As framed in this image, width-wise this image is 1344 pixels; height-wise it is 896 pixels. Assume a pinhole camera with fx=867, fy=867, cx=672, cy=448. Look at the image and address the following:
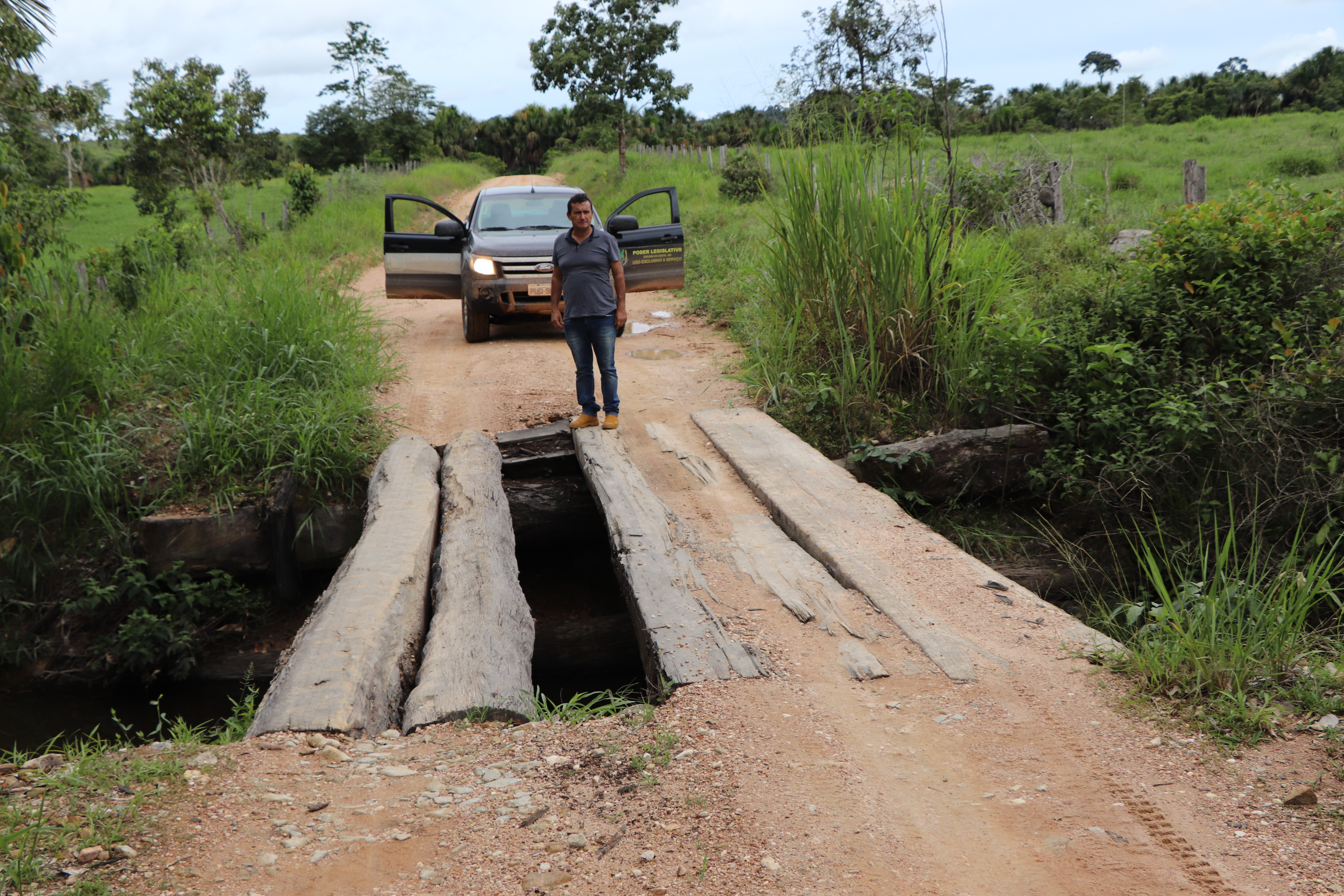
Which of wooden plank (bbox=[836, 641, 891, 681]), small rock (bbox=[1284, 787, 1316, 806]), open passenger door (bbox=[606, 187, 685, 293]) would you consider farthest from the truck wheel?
small rock (bbox=[1284, 787, 1316, 806])

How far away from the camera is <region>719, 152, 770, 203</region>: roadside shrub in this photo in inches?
605

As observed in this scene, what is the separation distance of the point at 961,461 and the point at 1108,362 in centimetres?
110

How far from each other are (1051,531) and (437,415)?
450 centimetres

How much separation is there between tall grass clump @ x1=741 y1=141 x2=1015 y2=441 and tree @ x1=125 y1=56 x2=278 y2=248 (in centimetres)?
1165

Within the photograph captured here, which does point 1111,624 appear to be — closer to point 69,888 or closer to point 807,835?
point 807,835

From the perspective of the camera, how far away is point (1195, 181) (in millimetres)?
8898

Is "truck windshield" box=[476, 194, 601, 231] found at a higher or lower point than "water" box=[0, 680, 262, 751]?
higher

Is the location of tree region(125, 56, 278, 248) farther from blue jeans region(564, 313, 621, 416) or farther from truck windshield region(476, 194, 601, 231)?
blue jeans region(564, 313, 621, 416)

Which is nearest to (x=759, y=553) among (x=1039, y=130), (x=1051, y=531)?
(x=1051, y=531)

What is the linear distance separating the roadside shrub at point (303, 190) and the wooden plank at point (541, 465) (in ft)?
49.3

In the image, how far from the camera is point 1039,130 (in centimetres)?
2680

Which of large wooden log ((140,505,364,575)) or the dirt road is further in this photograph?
large wooden log ((140,505,364,575))

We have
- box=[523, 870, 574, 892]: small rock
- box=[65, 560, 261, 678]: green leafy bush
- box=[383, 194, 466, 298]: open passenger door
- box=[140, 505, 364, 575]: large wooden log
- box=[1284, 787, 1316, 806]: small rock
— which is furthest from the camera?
box=[383, 194, 466, 298]: open passenger door

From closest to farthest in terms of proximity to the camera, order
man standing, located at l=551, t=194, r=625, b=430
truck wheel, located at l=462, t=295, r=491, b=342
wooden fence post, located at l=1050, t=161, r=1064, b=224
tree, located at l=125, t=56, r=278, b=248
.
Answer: man standing, located at l=551, t=194, r=625, b=430 → truck wheel, located at l=462, t=295, r=491, b=342 → wooden fence post, located at l=1050, t=161, r=1064, b=224 → tree, located at l=125, t=56, r=278, b=248
